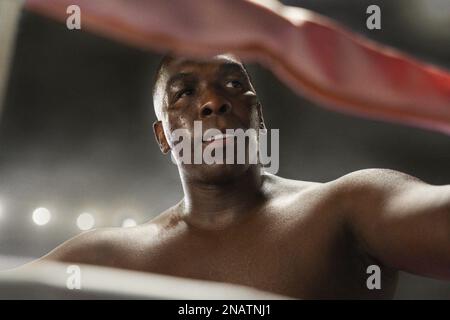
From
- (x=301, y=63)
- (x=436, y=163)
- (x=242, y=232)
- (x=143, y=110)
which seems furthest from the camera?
(x=143, y=110)

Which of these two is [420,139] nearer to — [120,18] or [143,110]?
[143,110]

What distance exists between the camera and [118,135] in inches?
73.5

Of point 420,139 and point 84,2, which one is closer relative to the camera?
point 84,2

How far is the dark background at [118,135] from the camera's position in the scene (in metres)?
1.68

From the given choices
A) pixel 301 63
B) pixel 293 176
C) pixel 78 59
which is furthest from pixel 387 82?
pixel 78 59

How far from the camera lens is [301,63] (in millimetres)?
584

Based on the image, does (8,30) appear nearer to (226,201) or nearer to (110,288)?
(110,288)

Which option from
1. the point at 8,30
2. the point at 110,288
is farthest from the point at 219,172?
the point at 110,288

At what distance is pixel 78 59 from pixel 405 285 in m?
1.17

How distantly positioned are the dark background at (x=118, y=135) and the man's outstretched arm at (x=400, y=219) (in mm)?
848

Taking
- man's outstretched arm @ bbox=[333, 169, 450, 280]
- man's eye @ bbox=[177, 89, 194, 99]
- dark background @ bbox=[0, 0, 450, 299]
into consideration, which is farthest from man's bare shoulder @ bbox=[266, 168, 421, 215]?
dark background @ bbox=[0, 0, 450, 299]

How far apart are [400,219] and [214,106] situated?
1.17 ft

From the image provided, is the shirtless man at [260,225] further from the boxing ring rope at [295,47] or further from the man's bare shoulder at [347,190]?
the boxing ring rope at [295,47]
